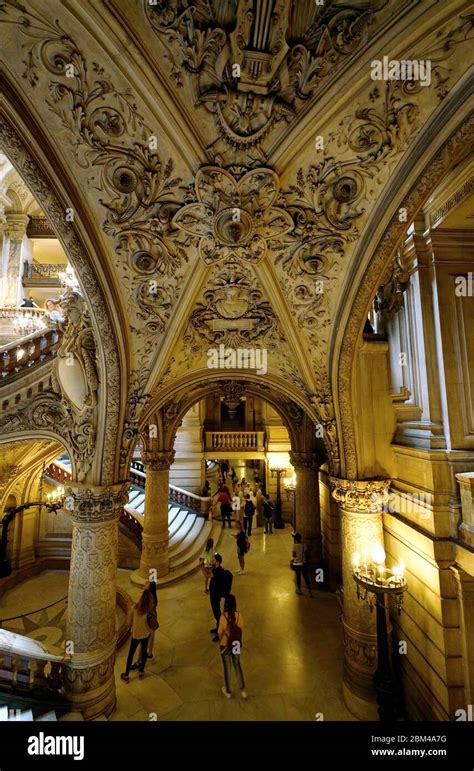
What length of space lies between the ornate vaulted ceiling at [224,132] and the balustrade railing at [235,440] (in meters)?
8.51

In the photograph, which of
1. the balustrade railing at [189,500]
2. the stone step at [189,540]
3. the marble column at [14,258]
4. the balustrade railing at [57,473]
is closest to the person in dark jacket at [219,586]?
the stone step at [189,540]

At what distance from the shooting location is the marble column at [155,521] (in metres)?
7.52

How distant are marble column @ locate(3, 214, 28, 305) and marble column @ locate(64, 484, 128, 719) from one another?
9734 mm

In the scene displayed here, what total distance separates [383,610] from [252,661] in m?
2.33

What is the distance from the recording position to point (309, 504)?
8.34 m

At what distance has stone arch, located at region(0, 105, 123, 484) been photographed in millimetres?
2516

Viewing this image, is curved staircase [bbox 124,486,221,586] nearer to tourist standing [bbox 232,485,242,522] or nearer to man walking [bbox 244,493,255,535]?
tourist standing [bbox 232,485,242,522]

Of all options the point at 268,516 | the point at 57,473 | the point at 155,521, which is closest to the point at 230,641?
the point at 155,521

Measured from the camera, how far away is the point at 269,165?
2887 mm

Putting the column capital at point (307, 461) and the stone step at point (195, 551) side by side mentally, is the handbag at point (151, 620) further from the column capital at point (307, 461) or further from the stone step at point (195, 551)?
the column capital at point (307, 461)

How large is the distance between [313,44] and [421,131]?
1.03 metres

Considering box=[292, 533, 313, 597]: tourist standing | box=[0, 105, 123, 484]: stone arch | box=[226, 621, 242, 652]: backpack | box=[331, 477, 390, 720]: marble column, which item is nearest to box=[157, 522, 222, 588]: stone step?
box=[292, 533, 313, 597]: tourist standing

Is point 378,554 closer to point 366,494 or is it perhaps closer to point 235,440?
point 366,494
